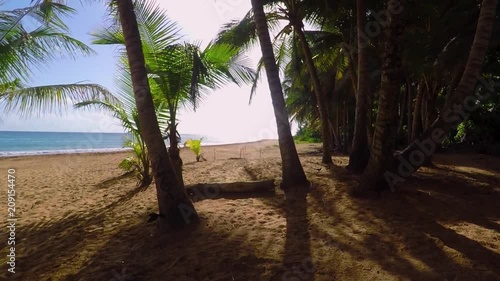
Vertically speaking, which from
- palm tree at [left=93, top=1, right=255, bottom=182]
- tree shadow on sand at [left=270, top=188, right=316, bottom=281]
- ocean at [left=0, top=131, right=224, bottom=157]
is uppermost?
palm tree at [left=93, top=1, right=255, bottom=182]

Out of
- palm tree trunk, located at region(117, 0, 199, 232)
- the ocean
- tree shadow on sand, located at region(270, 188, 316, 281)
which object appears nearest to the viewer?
tree shadow on sand, located at region(270, 188, 316, 281)

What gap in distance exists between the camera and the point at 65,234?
14.5 feet

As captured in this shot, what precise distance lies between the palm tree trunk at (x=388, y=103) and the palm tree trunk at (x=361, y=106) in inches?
70.5

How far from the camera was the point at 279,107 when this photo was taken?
214 inches

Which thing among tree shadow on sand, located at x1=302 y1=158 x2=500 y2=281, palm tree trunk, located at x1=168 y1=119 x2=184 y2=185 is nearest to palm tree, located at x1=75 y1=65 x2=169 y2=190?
palm tree trunk, located at x1=168 y1=119 x2=184 y2=185

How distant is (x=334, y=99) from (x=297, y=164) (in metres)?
14.4

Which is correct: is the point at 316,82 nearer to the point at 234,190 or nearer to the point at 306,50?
the point at 306,50

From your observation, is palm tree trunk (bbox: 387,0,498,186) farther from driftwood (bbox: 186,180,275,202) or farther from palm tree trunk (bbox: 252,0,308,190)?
driftwood (bbox: 186,180,275,202)

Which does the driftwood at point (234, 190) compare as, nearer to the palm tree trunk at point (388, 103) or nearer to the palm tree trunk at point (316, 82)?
the palm tree trunk at point (388, 103)

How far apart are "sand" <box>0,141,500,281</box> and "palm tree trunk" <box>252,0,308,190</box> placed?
39 cm

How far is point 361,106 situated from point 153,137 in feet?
15.0

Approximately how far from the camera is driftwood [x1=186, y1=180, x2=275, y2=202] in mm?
5567

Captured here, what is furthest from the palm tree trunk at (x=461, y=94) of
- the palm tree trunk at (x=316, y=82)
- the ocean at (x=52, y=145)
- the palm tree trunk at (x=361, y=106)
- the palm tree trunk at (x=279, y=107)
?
the ocean at (x=52, y=145)

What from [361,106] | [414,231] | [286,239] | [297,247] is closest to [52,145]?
[361,106]
